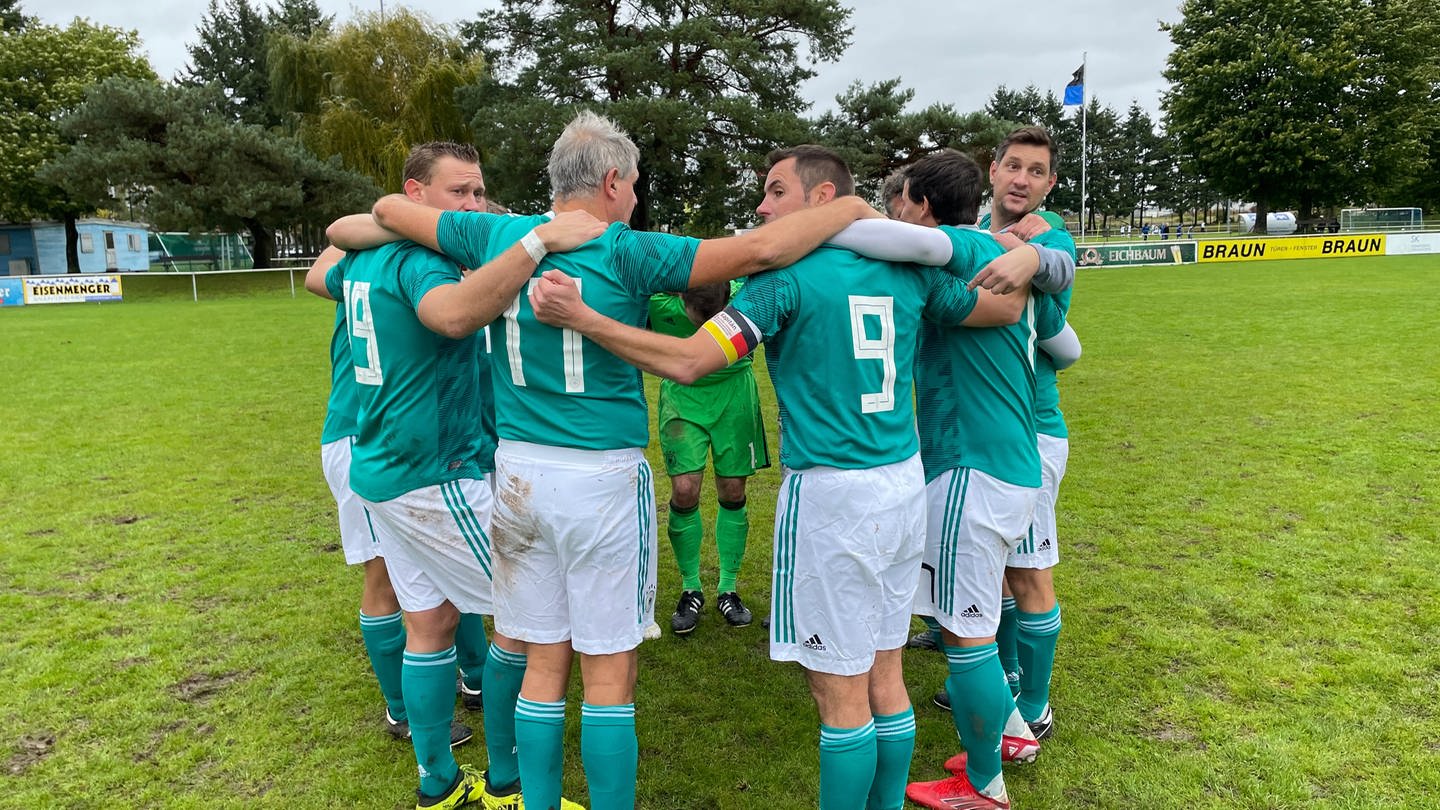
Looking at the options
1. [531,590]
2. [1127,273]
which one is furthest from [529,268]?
[1127,273]

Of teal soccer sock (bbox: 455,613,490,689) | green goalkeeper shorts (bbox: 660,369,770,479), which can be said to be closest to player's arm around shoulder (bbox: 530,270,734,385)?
teal soccer sock (bbox: 455,613,490,689)

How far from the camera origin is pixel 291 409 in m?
10.9

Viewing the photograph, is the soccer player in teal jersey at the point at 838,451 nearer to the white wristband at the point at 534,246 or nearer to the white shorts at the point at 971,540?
the white wristband at the point at 534,246

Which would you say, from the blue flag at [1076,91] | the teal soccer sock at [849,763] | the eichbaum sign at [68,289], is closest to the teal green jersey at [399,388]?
the teal soccer sock at [849,763]

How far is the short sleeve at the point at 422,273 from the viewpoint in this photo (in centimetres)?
270

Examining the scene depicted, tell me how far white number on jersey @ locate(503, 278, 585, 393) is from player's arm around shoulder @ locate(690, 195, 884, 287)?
393 millimetres

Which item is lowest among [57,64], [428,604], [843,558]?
[428,604]

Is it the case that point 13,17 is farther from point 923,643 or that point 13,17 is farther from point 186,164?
point 923,643

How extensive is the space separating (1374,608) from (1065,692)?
6.71 feet

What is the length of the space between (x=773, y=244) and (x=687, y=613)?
9.39ft

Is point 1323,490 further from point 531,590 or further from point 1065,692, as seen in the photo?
point 531,590

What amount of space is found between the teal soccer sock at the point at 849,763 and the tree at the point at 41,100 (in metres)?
42.9

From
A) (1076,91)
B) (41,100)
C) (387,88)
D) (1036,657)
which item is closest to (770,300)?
(1036,657)

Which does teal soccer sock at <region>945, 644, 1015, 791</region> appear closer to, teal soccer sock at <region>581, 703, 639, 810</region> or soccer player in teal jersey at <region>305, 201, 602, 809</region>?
teal soccer sock at <region>581, 703, 639, 810</region>
